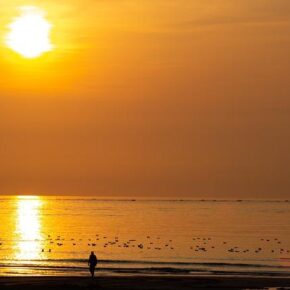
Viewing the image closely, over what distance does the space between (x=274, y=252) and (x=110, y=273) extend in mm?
35717

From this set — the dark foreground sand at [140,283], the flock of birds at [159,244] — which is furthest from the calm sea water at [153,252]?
the dark foreground sand at [140,283]

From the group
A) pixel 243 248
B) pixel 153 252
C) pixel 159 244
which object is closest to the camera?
pixel 153 252

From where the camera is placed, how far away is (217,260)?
8400 centimetres

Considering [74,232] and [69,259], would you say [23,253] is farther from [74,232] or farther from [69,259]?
[74,232]

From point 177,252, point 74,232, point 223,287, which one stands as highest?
point 74,232

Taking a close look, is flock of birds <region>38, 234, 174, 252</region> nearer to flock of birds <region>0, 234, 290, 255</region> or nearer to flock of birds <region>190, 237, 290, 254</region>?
flock of birds <region>0, 234, 290, 255</region>

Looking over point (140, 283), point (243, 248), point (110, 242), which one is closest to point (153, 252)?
point (243, 248)

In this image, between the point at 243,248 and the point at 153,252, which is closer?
the point at 153,252

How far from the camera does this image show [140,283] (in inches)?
2159

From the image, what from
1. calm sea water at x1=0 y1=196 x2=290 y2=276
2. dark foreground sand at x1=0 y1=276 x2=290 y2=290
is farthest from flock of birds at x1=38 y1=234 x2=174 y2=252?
dark foreground sand at x1=0 y1=276 x2=290 y2=290

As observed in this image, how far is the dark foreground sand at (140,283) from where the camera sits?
51.8m

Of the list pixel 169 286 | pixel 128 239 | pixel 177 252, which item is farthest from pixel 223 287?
pixel 128 239

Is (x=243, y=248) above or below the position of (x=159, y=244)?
below

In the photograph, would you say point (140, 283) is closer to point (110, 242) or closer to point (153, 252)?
point (153, 252)
